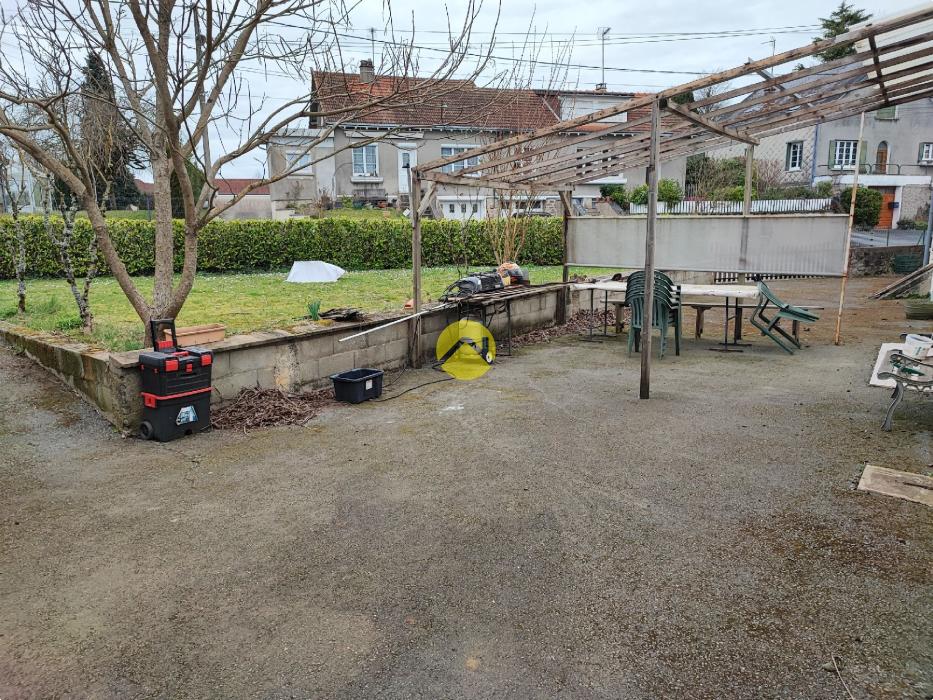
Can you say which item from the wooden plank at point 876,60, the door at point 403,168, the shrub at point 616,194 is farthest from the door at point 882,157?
the wooden plank at point 876,60

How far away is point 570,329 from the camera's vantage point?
9.84 metres

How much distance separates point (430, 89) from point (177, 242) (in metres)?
11.2

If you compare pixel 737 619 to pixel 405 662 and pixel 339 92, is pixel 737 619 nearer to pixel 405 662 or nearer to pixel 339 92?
pixel 405 662

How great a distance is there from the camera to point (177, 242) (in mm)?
14547

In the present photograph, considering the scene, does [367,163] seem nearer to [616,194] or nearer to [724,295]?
[616,194]

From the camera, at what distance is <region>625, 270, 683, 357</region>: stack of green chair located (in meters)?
7.55

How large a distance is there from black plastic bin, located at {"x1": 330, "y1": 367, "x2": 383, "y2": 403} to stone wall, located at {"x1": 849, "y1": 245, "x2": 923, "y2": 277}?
655 inches

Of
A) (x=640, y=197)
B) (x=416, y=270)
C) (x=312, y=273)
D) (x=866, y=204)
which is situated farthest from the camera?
(x=640, y=197)

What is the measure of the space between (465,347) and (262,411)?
292cm

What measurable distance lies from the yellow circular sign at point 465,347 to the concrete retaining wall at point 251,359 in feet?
0.52

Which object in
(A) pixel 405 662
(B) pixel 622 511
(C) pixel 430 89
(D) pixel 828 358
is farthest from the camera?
(D) pixel 828 358

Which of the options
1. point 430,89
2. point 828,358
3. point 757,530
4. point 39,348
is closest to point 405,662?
point 757,530

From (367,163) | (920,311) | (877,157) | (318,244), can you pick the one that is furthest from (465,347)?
(877,157)

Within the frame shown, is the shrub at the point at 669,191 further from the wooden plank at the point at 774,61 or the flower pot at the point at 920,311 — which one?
the wooden plank at the point at 774,61
